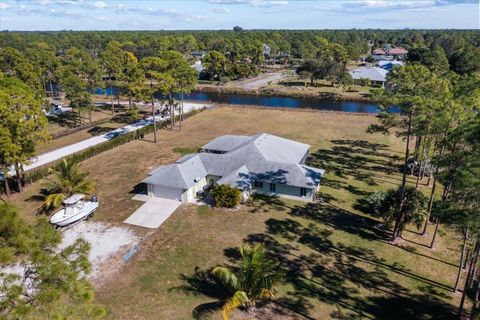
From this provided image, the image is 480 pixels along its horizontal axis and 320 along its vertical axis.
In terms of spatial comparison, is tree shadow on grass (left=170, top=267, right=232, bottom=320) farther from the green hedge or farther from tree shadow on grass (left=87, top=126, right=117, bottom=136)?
tree shadow on grass (left=87, top=126, right=117, bottom=136)

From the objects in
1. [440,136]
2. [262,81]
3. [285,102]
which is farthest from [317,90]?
[440,136]

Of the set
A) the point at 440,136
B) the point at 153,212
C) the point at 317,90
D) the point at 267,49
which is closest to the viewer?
the point at 440,136

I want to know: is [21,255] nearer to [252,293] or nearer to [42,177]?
[252,293]

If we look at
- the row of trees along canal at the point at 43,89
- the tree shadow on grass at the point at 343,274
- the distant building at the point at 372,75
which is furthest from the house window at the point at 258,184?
the distant building at the point at 372,75

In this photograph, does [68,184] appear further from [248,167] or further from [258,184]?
[258,184]

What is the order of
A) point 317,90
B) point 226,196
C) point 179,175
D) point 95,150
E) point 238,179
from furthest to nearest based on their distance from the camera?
point 317,90
point 95,150
point 238,179
point 179,175
point 226,196

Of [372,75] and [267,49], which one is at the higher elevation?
[267,49]

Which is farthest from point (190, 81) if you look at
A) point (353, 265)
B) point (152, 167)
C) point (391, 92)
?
point (353, 265)
